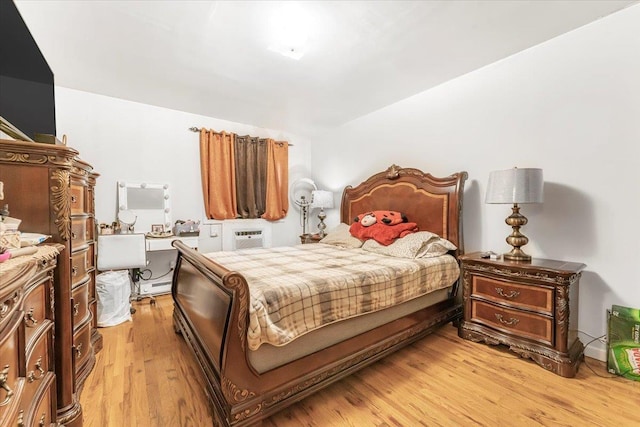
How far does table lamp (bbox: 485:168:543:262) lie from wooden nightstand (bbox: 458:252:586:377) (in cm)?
18

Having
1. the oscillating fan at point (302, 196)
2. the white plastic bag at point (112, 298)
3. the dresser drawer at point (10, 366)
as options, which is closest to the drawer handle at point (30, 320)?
the dresser drawer at point (10, 366)

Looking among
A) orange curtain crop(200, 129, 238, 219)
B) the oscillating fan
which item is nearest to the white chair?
orange curtain crop(200, 129, 238, 219)

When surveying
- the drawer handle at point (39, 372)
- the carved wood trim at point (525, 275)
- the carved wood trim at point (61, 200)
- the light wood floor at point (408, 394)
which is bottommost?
the light wood floor at point (408, 394)

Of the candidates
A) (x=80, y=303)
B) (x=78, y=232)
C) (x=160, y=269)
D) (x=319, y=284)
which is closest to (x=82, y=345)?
(x=80, y=303)

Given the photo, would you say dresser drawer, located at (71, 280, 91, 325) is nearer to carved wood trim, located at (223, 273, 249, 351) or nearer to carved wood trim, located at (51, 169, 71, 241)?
carved wood trim, located at (51, 169, 71, 241)

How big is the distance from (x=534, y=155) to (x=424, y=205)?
1044 millimetres

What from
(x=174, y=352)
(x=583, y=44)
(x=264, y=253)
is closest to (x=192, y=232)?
(x=264, y=253)

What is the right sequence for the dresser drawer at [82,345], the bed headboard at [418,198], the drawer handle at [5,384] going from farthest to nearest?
the bed headboard at [418,198] → the dresser drawer at [82,345] → the drawer handle at [5,384]

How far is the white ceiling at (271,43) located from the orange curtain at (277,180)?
1234mm

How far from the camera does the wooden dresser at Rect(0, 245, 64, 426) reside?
71 cm

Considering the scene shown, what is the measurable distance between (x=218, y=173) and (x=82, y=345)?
2.69 metres

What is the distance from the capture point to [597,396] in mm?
1650

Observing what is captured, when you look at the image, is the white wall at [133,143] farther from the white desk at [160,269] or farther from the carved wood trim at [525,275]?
the carved wood trim at [525,275]

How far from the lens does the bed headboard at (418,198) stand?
2.76 m
